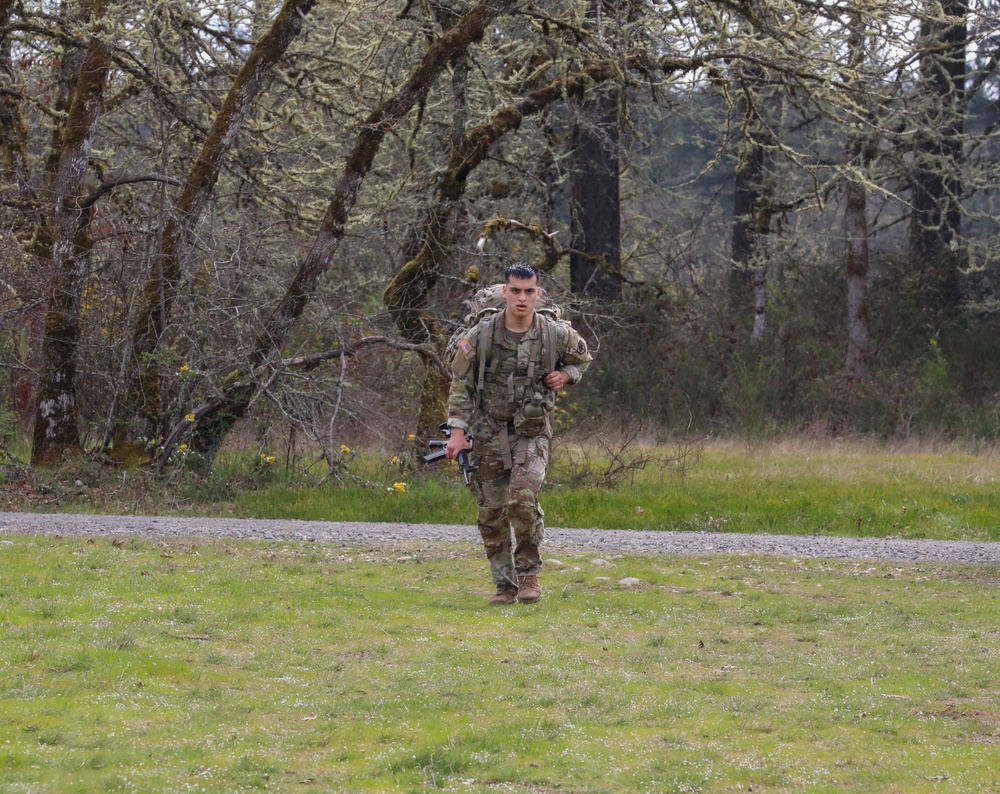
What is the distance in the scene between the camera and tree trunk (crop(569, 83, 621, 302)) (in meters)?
25.1

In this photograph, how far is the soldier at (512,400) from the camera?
27.7 ft

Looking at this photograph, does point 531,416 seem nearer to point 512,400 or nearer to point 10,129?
point 512,400

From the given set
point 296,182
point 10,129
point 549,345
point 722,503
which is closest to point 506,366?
point 549,345

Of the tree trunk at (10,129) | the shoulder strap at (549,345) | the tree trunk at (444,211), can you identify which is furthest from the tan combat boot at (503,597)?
the tree trunk at (10,129)

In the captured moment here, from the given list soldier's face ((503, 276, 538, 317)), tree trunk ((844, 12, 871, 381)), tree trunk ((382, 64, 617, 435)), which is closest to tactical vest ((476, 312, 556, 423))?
soldier's face ((503, 276, 538, 317))

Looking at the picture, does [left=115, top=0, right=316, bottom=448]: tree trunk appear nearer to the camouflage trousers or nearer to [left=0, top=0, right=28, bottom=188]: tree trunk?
[left=0, top=0, right=28, bottom=188]: tree trunk

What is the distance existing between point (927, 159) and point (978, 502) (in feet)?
38.8

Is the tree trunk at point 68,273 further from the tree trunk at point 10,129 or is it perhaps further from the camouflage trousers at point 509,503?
the camouflage trousers at point 509,503

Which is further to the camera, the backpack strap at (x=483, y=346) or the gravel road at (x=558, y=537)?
the gravel road at (x=558, y=537)

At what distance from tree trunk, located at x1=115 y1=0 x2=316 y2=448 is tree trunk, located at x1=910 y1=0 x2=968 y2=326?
1328cm

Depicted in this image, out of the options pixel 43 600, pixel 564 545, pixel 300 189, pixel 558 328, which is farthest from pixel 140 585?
pixel 300 189

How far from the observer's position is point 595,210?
25656 mm

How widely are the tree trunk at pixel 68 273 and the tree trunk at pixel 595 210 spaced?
37.1ft

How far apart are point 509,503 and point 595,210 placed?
702 inches
